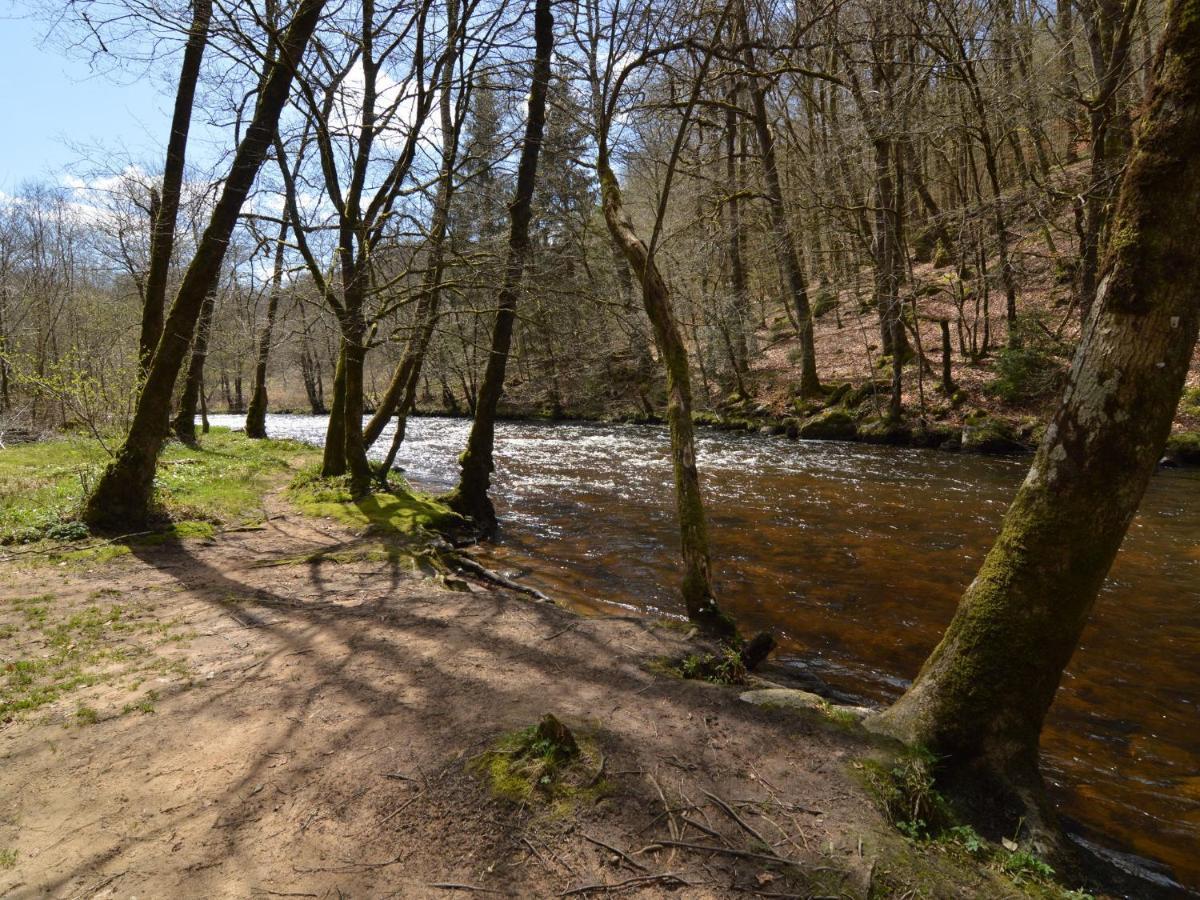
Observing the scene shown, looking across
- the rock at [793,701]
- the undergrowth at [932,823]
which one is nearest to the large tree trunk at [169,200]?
the rock at [793,701]

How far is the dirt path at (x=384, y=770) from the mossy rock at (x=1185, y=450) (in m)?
13.3

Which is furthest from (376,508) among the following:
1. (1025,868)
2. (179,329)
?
(1025,868)

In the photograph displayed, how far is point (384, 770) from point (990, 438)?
15439 mm

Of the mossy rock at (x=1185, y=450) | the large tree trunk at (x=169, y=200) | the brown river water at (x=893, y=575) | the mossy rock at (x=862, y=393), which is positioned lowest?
the brown river water at (x=893, y=575)

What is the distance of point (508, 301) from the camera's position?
919 cm

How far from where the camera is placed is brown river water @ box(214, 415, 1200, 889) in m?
3.84

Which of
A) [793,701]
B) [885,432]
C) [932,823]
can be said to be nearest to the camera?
[932,823]

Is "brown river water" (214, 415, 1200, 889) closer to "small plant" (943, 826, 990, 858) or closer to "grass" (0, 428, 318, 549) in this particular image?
"small plant" (943, 826, 990, 858)

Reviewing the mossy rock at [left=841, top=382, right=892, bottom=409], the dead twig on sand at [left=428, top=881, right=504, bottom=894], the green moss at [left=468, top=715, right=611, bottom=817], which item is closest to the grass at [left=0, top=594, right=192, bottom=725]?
the green moss at [left=468, top=715, right=611, bottom=817]

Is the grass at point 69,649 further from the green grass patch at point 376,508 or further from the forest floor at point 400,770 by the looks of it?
the green grass patch at point 376,508

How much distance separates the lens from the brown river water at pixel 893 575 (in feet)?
12.6

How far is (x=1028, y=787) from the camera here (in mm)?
2938

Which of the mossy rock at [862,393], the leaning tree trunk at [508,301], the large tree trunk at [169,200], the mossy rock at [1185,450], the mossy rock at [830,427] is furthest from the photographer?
the mossy rock at [862,393]

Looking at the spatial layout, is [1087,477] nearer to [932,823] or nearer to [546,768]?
[932,823]
